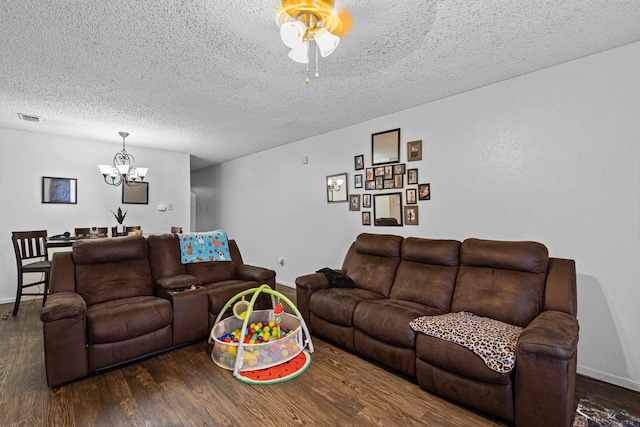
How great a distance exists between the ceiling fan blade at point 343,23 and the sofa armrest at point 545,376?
2137 millimetres

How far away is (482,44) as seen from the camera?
2186mm

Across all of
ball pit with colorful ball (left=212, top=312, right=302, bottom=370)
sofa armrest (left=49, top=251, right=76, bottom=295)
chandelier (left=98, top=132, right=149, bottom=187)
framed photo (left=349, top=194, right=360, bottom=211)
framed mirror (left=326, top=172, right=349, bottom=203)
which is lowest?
ball pit with colorful ball (left=212, top=312, right=302, bottom=370)

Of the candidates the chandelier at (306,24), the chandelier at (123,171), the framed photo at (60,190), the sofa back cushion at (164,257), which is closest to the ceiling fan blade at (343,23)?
the chandelier at (306,24)

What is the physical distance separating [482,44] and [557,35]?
1.54ft

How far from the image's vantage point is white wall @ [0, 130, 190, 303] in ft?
13.8

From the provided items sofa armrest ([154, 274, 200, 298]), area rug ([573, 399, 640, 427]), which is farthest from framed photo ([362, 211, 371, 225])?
area rug ([573, 399, 640, 427])

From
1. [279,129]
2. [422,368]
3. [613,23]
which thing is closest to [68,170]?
[279,129]

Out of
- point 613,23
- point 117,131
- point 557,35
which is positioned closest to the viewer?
point 613,23

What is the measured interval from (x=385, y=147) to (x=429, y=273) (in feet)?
5.44

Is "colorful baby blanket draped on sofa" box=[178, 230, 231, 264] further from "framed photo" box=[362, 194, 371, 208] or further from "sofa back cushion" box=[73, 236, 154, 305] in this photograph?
"framed photo" box=[362, 194, 371, 208]

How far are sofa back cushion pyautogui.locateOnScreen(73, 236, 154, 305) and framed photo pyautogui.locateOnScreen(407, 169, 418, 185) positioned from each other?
2999 millimetres

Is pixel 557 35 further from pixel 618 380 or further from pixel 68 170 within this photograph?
pixel 68 170

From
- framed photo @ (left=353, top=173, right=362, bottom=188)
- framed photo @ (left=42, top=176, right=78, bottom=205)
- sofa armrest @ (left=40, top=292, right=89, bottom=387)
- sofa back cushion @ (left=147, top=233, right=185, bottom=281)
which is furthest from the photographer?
framed photo @ (left=42, top=176, right=78, bottom=205)

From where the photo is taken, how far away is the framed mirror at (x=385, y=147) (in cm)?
359
